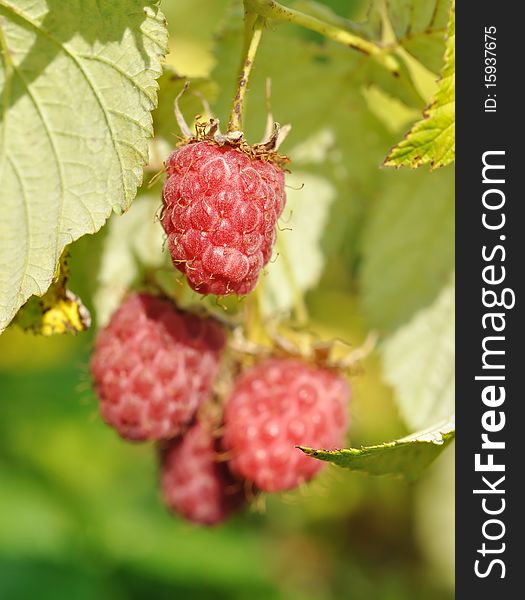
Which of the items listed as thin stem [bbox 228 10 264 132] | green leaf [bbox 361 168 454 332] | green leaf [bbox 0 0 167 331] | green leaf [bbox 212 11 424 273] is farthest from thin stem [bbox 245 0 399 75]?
green leaf [bbox 361 168 454 332]

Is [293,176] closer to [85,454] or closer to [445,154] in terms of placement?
[445,154]

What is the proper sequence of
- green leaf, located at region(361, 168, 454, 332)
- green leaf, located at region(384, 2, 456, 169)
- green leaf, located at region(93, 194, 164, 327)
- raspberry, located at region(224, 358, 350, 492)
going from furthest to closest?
green leaf, located at region(361, 168, 454, 332) → green leaf, located at region(93, 194, 164, 327) → raspberry, located at region(224, 358, 350, 492) → green leaf, located at region(384, 2, 456, 169)

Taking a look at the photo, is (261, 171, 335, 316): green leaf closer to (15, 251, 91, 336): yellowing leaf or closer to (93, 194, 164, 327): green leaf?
(93, 194, 164, 327): green leaf

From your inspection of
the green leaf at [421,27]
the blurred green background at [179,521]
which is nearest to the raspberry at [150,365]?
the green leaf at [421,27]

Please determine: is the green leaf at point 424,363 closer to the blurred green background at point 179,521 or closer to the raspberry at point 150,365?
the raspberry at point 150,365

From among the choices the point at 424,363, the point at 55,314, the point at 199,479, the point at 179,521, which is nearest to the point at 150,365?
the point at 55,314

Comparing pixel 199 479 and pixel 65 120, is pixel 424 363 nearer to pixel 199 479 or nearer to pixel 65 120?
pixel 199 479

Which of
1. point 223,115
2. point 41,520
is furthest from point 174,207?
point 41,520
